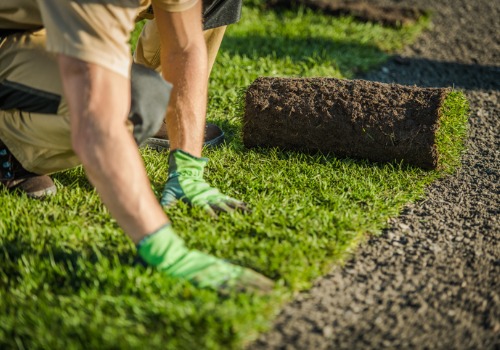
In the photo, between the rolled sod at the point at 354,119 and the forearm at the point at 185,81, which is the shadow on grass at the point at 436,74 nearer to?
the rolled sod at the point at 354,119

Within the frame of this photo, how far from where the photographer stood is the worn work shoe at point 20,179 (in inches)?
126

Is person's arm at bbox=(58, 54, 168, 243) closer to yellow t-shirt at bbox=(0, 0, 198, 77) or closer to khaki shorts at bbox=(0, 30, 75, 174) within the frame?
yellow t-shirt at bbox=(0, 0, 198, 77)

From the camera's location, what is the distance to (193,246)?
9.10ft

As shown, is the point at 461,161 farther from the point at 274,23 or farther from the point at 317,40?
the point at 274,23

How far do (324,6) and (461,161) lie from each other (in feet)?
11.8

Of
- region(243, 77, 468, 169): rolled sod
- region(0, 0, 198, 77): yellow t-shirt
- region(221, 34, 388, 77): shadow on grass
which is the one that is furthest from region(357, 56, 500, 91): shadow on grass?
region(0, 0, 198, 77): yellow t-shirt

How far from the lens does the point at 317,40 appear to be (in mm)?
6125

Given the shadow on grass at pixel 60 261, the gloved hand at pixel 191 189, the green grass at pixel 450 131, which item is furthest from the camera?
the green grass at pixel 450 131

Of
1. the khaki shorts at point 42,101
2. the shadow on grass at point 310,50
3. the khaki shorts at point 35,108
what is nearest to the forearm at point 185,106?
the khaki shorts at point 42,101

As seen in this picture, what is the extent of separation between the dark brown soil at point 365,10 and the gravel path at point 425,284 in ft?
9.29

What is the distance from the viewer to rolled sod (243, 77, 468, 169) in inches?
145

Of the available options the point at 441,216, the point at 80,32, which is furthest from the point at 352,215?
the point at 80,32

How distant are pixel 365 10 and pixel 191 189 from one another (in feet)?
14.9

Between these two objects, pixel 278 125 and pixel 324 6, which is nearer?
pixel 278 125
